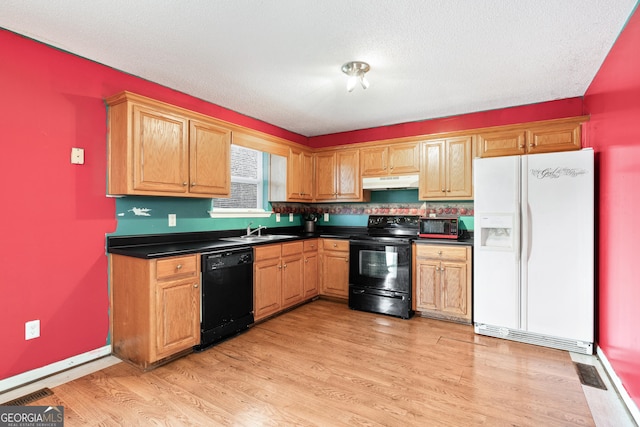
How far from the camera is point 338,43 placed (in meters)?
2.32

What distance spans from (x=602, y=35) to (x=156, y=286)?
3.62 metres

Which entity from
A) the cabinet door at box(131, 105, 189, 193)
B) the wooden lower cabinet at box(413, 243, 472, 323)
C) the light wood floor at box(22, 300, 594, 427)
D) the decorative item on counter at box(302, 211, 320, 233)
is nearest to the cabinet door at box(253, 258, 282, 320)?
the light wood floor at box(22, 300, 594, 427)

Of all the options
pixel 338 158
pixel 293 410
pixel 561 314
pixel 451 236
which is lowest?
pixel 293 410

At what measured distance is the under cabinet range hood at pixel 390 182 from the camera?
13.5 ft

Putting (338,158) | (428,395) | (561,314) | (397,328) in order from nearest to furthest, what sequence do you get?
1. (428,395)
2. (561,314)
3. (397,328)
4. (338,158)

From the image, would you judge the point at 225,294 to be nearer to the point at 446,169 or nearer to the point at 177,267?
the point at 177,267

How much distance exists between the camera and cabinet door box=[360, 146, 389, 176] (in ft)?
14.2

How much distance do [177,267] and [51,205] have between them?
992 millimetres

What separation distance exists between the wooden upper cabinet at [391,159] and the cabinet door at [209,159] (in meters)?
1.92

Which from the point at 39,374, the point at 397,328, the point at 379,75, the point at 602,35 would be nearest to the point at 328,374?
the point at 397,328

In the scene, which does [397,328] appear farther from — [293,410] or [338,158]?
[338,158]

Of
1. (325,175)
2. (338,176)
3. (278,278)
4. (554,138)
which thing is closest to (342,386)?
(278,278)

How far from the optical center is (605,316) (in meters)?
2.53

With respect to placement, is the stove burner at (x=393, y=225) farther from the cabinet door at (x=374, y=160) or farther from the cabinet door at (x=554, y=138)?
the cabinet door at (x=554, y=138)
